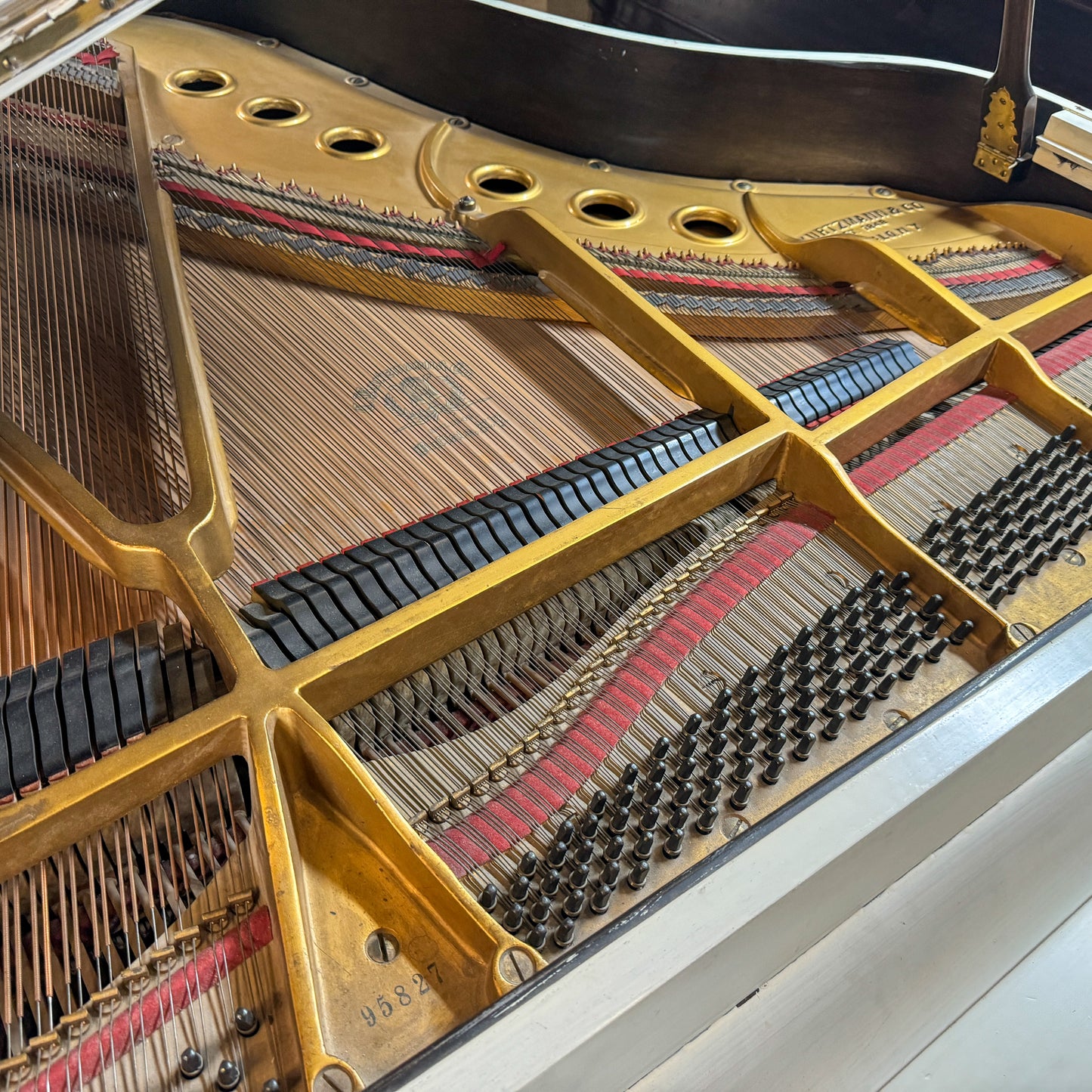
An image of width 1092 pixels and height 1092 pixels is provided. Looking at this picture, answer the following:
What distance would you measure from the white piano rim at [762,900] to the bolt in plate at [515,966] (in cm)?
4

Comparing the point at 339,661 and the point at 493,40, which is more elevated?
the point at 493,40

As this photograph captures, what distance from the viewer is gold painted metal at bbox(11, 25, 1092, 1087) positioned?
61.4 inches

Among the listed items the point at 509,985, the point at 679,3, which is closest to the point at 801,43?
the point at 679,3

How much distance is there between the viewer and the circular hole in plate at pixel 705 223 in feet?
11.0

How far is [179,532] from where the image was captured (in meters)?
1.89

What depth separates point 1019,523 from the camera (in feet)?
7.98

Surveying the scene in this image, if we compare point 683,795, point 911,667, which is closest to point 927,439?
point 911,667

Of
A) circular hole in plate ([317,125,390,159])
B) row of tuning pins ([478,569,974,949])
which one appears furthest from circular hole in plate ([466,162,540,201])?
row of tuning pins ([478,569,974,949])

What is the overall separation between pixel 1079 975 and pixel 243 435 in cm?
229

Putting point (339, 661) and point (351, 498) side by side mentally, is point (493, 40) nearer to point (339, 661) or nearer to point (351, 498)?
point (351, 498)

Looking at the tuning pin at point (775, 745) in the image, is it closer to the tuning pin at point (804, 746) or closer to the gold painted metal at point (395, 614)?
the tuning pin at point (804, 746)

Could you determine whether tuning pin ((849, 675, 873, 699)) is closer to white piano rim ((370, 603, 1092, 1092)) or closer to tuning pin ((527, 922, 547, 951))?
white piano rim ((370, 603, 1092, 1092))

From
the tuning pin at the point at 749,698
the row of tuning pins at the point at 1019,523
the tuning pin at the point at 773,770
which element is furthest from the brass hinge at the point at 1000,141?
the tuning pin at the point at 773,770

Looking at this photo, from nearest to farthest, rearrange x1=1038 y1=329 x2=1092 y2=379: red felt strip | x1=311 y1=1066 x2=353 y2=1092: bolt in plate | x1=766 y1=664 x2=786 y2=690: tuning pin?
x1=311 y1=1066 x2=353 y2=1092: bolt in plate, x1=766 y1=664 x2=786 y2=690: tuning pin, x1=1038 y1=329 x2=1092 y2=379: red felt strip
